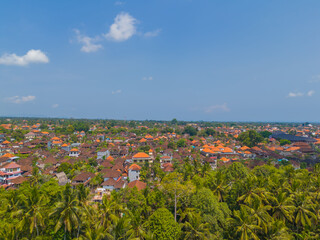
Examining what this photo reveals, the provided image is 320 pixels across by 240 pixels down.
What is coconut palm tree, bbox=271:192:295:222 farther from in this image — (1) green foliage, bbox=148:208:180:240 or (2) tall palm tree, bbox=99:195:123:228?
(2) tall palm tree, bbox=99:195:123:228

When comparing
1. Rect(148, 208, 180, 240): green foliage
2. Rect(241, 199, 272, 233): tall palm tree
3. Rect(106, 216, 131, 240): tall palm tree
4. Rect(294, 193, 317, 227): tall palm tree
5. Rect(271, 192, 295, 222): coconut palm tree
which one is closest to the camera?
Rect(106, 216, 131, 240): tall palm tree

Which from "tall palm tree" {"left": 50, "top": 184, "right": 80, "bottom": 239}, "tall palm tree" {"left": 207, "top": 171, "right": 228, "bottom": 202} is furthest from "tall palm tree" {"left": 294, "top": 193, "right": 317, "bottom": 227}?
"tall palm tree" {"left": 50, "top": 184, "right": 80, "bottom": 239}

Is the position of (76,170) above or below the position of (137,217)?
below

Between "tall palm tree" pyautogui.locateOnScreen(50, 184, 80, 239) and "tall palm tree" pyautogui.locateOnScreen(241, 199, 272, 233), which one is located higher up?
"tall palm tree" pyautogui.locateOnScreen(50, 184, 80, 239)

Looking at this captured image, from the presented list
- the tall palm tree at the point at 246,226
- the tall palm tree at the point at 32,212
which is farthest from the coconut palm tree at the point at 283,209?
the tall palm tree at the point at 32,212

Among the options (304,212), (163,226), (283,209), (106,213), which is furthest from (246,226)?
(106,213)

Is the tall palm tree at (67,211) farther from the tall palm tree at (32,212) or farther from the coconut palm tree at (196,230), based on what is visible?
the coconut palm tree at (196,230)

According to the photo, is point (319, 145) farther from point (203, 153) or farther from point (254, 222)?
point (254, 222)

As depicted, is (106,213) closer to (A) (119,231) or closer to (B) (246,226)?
(A) (119,231)

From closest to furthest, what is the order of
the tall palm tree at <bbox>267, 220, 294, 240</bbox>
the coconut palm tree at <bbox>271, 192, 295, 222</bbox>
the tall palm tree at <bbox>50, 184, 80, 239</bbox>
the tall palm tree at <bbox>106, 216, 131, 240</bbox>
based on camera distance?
the tall palm tree at <bbox>106, 216, 131, 240</bbox>
the tall palm tree at <bbox>50, 184, 80, 239</bbox>
the tall palm tree at <bbox>267, 220, 294, 240</bbox>
the coconut palm tree at <bbox>271, 192, 295, 222</bbox>

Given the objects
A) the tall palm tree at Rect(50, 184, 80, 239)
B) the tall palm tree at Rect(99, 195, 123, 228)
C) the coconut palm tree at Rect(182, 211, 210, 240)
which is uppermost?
the tall palm tree at Rect(50, 184, 80, 239)

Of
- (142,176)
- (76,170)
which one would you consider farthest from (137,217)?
(76,170)
